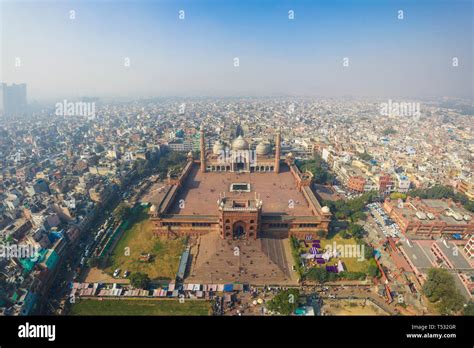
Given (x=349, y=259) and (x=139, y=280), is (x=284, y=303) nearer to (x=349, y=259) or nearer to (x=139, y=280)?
(x=349, y=259)

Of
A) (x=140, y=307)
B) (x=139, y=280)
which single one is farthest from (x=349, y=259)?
(x=139, y=280)

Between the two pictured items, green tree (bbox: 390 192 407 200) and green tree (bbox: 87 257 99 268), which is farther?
green tree (bbox: 390 192 407 200)

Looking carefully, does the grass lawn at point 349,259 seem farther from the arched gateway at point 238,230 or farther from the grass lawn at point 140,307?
the grass lawn at point 140,307

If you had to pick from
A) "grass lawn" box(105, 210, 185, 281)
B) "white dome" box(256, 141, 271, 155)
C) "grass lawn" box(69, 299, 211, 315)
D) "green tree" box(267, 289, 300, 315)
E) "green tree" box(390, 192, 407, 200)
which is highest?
"white dome" box(256, 141, 271, 155)

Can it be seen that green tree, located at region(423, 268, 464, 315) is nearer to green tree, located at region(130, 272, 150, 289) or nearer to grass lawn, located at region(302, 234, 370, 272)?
grass lawn, located at region(302, 234, 370, 272)

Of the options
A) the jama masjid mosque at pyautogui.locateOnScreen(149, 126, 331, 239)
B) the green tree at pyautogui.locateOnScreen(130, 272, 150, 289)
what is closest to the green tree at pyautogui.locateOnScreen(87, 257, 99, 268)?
the green tree at pyautogui.locateOnScreen(130, 272, 150, 289)
